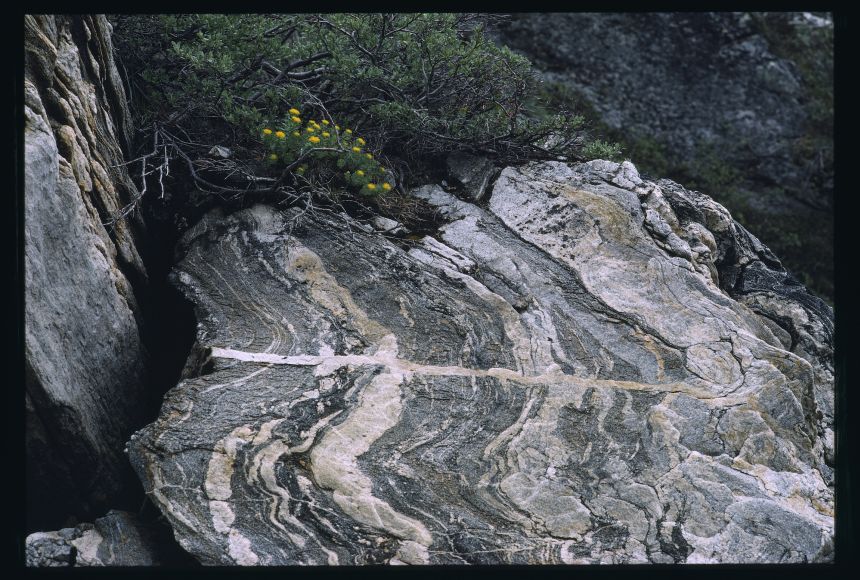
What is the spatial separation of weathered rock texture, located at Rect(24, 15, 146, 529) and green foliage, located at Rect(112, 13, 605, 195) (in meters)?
0.72

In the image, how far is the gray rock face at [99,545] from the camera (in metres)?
4.56

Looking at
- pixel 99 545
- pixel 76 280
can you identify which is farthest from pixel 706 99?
pixel 99 545

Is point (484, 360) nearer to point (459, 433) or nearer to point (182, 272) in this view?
point (459, 433)

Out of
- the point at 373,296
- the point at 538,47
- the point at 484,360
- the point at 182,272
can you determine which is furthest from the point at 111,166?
the point at 538,47

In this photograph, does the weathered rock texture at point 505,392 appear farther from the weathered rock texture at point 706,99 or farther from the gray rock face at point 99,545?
the weathered rock texture at point 706,99

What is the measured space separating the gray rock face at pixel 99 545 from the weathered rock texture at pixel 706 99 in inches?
364

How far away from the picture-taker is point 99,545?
4.70m

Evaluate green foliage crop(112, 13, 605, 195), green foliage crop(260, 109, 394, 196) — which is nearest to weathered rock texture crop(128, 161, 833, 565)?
green foliage crop(260, 109, 394, 196)

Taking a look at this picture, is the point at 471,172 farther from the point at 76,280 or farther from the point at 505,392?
the point at 76,280

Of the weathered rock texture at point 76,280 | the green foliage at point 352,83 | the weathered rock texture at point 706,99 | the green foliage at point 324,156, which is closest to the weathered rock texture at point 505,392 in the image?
the green foliage at point 324,156

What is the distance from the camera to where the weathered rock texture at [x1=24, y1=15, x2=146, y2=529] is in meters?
4.59

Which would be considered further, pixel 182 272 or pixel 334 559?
pixel 182 272

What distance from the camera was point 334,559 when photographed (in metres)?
4.41

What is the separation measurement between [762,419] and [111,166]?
508 centimetres
